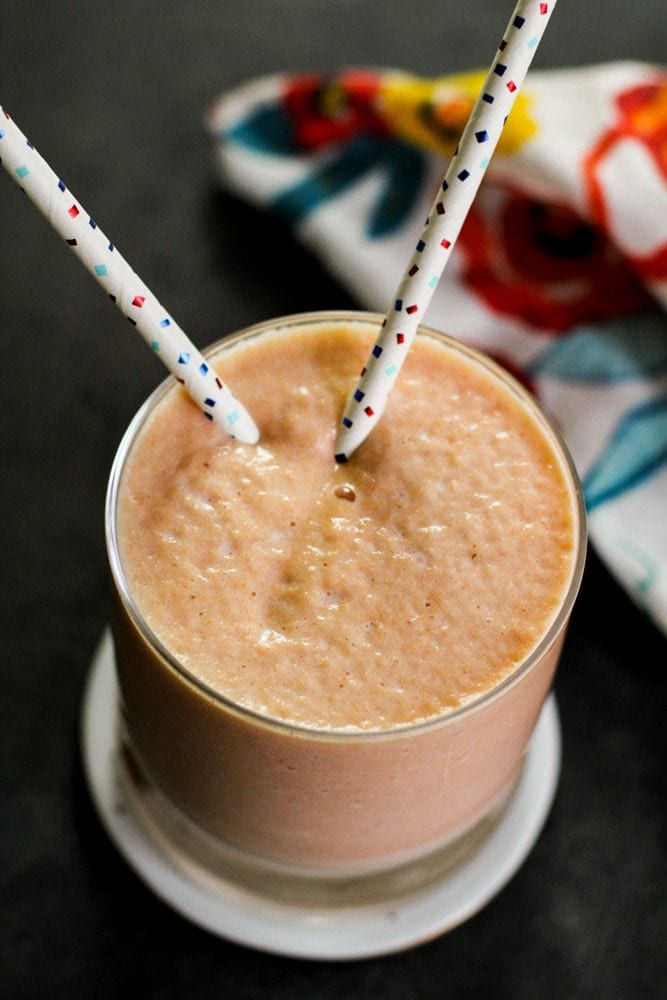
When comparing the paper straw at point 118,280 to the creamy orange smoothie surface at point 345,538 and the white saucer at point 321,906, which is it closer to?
the creamy orange smoothie surface at point 345,538

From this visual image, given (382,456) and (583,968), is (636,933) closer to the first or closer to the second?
(583,968)

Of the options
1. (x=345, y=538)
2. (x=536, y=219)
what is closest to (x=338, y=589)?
(x=345, y=538)

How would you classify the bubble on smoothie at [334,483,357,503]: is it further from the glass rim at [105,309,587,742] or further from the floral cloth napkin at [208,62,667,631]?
the floral cloth napkin at [208,62,667,631]

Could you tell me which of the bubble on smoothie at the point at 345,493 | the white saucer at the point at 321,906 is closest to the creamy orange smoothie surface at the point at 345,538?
the bubble on smoothie at the point at 345,493

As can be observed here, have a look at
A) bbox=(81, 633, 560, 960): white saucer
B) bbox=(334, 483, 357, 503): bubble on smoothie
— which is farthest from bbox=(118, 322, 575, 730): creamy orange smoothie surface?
bbox=(81, 633, 560, 960): white saucer

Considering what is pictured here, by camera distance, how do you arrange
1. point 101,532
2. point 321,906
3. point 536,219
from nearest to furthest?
1. point 321,906
2. point 101,532
3. point 536,219

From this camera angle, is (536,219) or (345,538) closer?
(345,538)

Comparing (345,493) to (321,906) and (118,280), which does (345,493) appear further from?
(321,906)
